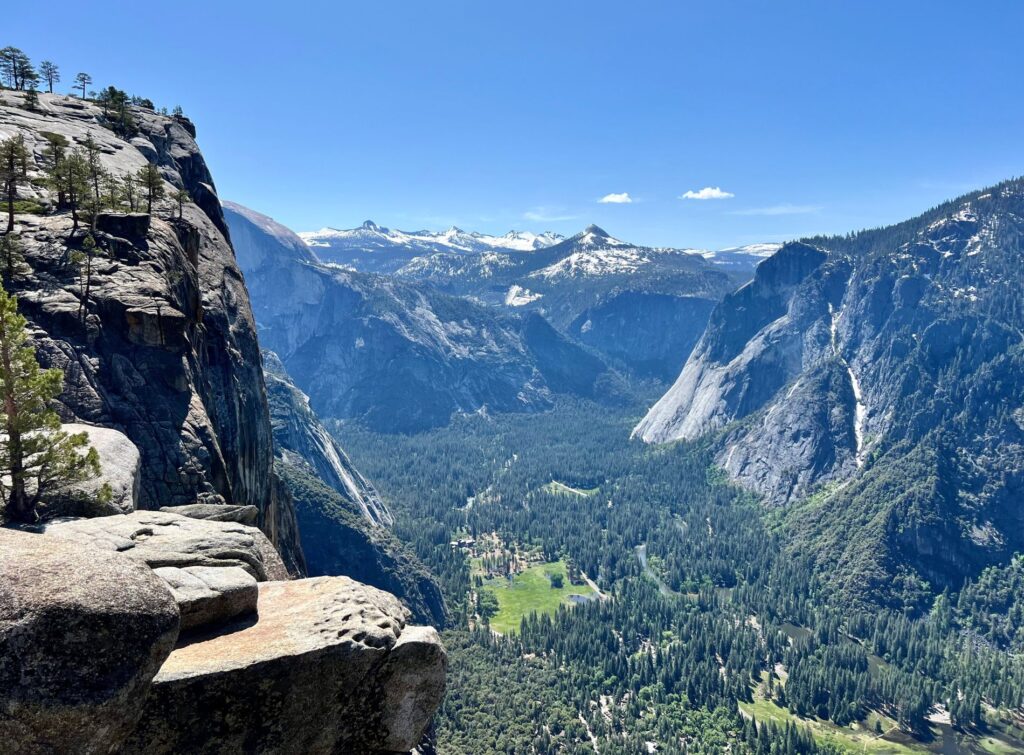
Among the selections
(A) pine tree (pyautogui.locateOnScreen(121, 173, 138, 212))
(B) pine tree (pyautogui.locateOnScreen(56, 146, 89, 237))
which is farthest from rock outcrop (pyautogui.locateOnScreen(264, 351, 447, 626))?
(B) pine tree (pyautogui.locateOnScreen(56, 146, 89, 237))

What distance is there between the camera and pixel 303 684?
66.6 feet

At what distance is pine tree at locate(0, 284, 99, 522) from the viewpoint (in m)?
25.3

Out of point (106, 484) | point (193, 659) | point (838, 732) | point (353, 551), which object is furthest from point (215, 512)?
point (838, 732)

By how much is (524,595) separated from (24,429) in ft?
558

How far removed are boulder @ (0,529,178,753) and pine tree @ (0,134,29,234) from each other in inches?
1746

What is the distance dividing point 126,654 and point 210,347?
146 ft

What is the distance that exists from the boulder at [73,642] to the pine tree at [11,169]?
4434 centimetres

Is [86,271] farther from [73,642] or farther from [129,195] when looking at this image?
[73,642]

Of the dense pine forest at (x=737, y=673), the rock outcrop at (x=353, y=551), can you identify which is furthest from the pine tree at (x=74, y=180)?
the rock outcrop at (x=353, y=551)

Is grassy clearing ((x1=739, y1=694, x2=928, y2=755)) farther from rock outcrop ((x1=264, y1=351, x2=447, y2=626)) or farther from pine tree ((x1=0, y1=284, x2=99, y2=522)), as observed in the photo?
pine tree ((x1=0, y1=284, x2=99, y2=522))

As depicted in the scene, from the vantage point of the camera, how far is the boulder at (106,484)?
2747 centimetres

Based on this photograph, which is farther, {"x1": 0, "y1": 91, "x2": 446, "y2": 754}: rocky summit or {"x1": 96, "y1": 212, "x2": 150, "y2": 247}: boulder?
{"x1": 96, "y1": 212, "x2": 150, "y2": 247}: boulder

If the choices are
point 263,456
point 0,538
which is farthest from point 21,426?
point 263,456

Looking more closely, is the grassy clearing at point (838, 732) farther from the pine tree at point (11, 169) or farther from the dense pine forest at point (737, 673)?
the pine tree at point (11, 169)
